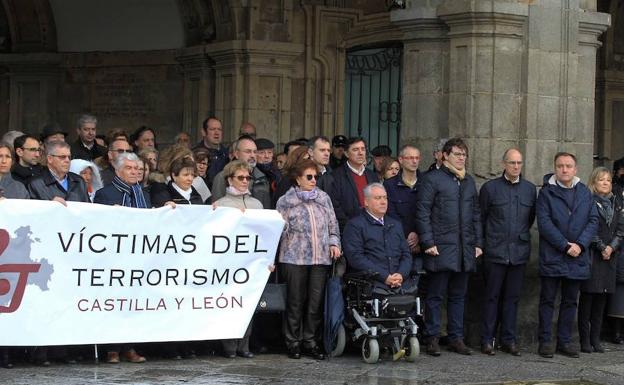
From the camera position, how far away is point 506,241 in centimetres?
1274

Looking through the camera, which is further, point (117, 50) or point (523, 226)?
point (117, 50)

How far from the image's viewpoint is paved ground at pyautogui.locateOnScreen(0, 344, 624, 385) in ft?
35.7

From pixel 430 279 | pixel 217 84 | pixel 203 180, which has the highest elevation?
pixel 217 84

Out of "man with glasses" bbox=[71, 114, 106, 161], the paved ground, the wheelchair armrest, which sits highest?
"man with glasses" bbox=[71, 114, 106, 161]

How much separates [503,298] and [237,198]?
2.63 m

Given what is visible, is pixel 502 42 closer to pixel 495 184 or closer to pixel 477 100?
pixel 477 100

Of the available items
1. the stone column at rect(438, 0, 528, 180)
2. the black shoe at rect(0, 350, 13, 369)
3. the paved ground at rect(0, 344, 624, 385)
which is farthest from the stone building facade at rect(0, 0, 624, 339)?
the black shoe at rect(0, 350, 13, 369)

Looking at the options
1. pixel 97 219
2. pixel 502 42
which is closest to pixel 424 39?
pixel 502 42

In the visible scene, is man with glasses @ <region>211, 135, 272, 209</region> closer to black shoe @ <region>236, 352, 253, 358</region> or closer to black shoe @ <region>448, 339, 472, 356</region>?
black shoe @ <region>236, 352, 253, 358</region>

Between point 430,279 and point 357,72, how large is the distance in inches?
273

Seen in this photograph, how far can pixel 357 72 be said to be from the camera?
63.1ft

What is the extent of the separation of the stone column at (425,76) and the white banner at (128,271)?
254 cm

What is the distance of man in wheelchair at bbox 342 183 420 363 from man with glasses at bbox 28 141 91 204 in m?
2.26

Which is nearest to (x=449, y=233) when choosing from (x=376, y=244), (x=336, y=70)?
(x=376, y=244)
